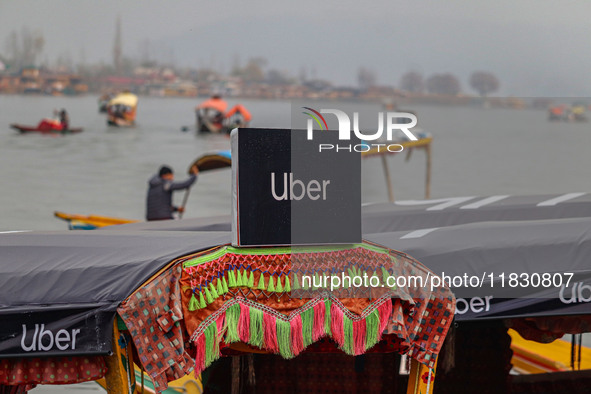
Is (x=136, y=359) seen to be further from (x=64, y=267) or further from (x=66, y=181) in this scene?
(x=66, y=181)

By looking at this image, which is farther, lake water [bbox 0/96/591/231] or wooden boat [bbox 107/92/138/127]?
wooden boat [bbox 107/92/138/127]

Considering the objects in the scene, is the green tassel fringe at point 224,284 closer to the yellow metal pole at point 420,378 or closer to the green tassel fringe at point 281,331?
the green tassel fringe at point 281,331

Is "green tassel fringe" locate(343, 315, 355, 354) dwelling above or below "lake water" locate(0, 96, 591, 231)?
above

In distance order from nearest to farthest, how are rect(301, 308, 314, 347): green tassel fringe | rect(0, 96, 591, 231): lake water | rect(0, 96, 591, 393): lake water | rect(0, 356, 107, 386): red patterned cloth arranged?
rect(0, 356, 107, 386): red patterned cloth, rect(301, 308, 314, 347): green tassel fringe, rect(0, 96, 591, 393): lake water, rect(0, 96, 591, 231): lake water

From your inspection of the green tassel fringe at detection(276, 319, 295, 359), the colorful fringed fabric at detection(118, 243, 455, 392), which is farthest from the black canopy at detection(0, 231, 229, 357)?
the green tassel fringe at detection(276, 319, 295, 359)

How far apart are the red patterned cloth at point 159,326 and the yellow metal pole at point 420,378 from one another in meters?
1.17

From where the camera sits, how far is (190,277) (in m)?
4.07

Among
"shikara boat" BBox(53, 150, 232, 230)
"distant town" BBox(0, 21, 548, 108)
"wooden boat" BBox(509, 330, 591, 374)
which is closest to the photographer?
"wooden boat" BBox(509, 330, 591, 374)

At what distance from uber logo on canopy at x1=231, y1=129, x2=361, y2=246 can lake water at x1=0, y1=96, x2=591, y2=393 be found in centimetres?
777

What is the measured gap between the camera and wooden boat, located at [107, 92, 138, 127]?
79.4m

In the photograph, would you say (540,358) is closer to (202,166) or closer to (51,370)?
(51,370)

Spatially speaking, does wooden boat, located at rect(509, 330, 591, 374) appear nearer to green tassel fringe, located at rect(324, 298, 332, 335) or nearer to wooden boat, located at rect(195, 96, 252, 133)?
green tassel fringe, located at rect(324, 298, 332, 335)

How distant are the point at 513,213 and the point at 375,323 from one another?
2.38m

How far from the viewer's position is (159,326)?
3.98 metres
